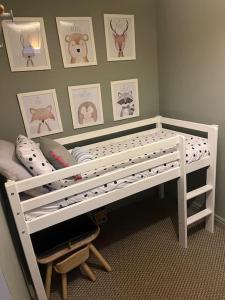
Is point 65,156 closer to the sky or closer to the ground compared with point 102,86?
closer to the ground

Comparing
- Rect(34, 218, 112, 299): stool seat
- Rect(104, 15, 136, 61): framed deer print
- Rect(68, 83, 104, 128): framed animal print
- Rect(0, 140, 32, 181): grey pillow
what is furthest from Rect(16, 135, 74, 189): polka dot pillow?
Rect(104, 15, 136, 61): framed deer print

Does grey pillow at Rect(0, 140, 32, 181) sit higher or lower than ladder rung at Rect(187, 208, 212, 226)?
higher

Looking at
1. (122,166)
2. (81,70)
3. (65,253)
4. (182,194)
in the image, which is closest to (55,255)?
(65,253)

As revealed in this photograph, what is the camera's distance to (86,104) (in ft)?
Result: 7.09

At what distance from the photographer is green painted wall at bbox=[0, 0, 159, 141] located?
6.00 ft

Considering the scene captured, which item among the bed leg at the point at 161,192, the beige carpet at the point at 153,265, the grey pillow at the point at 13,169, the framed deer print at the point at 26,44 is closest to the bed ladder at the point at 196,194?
the beige carpet at the point at 153,265

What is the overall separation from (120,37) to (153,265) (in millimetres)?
2015

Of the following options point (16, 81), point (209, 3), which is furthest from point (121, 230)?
point (209, 3)

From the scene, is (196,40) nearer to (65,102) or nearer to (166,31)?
(166,31)

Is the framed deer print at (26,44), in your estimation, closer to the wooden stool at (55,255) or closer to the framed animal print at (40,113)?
the framed animal print at (40,113)

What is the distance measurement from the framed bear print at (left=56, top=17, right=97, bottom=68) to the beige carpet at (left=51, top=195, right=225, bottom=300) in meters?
1.61

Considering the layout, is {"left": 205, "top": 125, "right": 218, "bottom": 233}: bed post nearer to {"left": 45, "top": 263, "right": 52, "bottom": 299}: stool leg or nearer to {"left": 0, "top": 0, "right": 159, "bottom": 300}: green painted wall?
{"left": 0, "top": 0, "right": 159, "bottom": 300}: green painted wall

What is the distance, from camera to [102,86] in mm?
2207

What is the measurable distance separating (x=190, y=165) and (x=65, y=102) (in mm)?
1204
